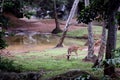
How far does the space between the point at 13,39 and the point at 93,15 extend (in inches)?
858

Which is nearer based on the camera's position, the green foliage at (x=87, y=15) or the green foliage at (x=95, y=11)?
the green foliage at (x=95, y=11)

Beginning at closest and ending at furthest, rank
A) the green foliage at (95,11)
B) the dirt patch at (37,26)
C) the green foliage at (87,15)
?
1. the green foliage at (95,11)
2. the green foliage at (87,15)
3. the dirt patch at (37,26)

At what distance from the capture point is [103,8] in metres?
9.17

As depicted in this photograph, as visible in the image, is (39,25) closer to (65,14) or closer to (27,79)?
(65,14)

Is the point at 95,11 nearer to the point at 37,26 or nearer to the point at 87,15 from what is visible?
the point at 87,15

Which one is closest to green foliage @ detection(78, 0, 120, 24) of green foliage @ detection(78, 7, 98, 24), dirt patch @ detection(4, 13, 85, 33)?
green foliage @ detection(78, 7, 98, 24)

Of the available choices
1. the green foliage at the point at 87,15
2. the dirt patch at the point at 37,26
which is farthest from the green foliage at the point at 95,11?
the dirt patch at the point at 37,26

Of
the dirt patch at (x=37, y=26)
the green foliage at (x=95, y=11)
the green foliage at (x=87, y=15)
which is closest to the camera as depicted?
the green foliage at (x=95, y=11)

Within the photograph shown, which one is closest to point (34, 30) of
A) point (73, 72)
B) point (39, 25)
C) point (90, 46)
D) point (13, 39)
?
point (39, 25)

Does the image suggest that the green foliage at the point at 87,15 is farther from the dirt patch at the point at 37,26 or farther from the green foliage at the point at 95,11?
the dirt patch at the point at 37,26

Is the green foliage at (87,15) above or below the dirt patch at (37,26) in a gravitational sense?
above

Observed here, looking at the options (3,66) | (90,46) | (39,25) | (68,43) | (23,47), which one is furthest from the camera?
(39,25)

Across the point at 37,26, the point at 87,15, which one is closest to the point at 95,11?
the point at 87,15

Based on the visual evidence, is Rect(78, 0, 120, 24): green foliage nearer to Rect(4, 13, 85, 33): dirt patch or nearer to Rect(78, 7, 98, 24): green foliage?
Rect(78, 7, 98, 24): green foliage
